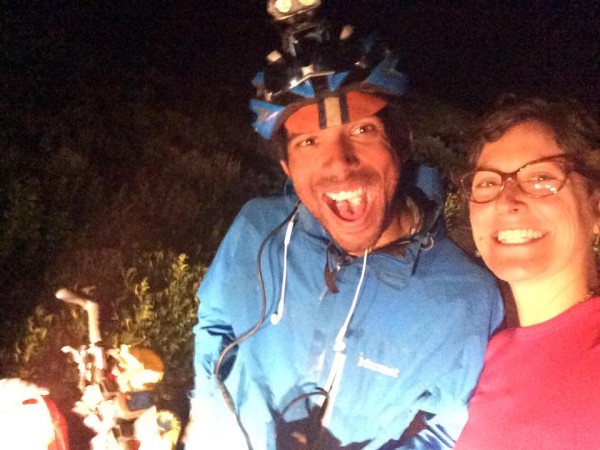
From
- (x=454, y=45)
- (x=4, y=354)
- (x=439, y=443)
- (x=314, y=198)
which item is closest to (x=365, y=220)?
(x=314, y=198)

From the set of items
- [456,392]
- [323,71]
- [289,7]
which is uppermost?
[289,7]

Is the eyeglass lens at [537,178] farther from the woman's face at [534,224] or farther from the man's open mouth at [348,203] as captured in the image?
the man's open mouth at [348,203]

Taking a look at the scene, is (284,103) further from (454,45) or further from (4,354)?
(454,45)

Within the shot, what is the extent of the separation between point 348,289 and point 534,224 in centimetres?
78

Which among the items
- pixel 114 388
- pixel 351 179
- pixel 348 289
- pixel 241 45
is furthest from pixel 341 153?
pixel 241 45

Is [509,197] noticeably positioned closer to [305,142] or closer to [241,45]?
[305,142]

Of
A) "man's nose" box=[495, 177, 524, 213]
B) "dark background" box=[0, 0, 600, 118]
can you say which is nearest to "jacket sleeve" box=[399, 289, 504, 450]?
"man's nose" box=[495, 177, 524, 213]

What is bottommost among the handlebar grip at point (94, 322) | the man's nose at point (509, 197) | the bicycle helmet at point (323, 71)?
the handlebar grip at point (94, 322)

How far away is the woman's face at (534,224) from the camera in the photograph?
7.22 ft

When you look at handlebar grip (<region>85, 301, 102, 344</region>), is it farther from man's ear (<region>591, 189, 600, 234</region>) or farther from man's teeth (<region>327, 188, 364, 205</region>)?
man's ear (<region>591, 189, 600, 234</region>)

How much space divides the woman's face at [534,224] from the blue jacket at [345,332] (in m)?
0.17

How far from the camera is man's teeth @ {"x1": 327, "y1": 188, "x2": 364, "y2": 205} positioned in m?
2.42

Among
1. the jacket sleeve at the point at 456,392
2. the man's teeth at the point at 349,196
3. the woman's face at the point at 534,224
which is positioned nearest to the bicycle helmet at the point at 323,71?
the man's teeth at the point at 349,196

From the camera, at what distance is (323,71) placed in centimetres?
239
